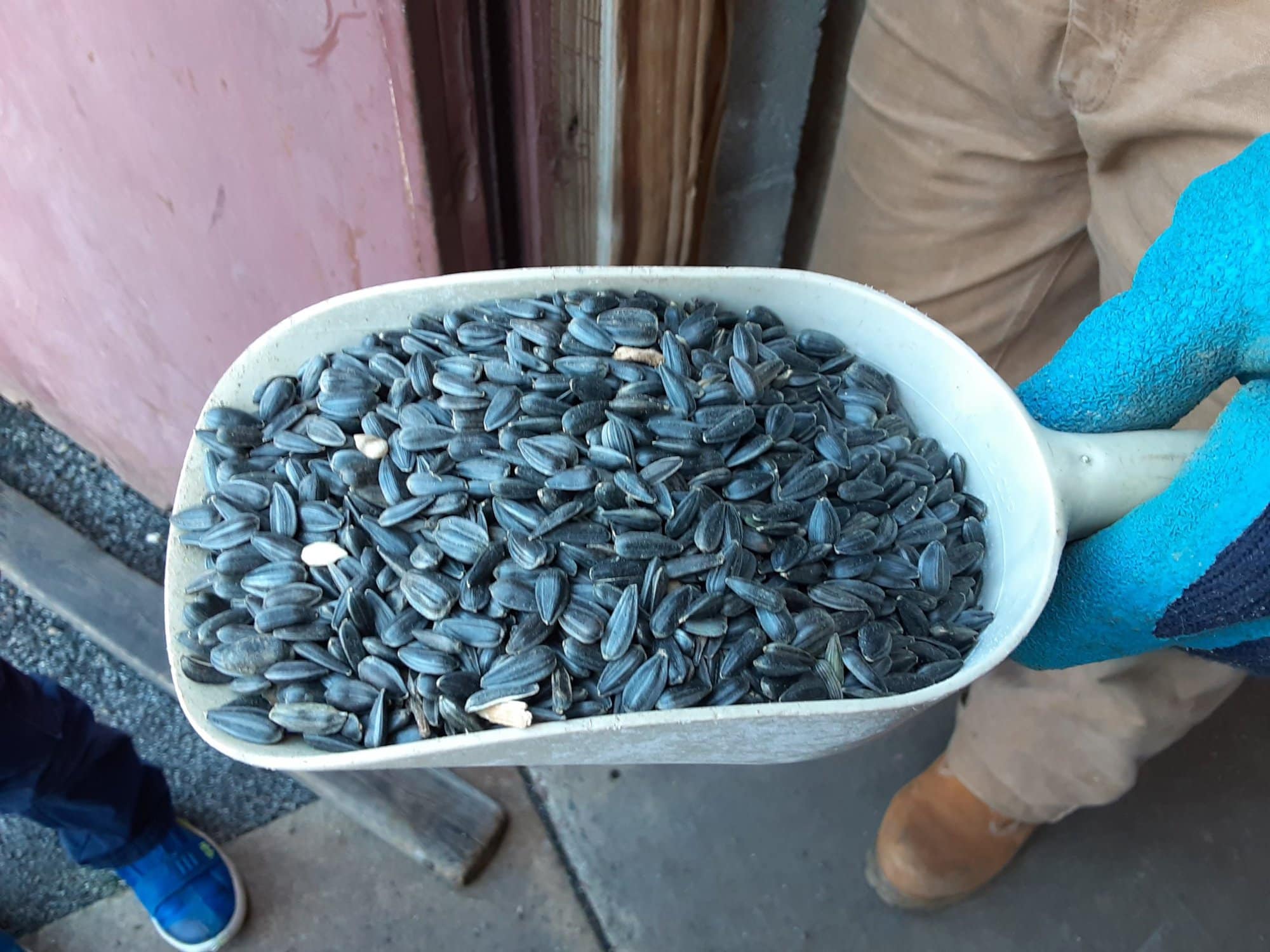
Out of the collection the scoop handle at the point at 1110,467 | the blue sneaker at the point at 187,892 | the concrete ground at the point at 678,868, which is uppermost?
the scoop handle at the point at 1110,467

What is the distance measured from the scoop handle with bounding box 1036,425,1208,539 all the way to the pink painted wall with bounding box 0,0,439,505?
571 millimetres

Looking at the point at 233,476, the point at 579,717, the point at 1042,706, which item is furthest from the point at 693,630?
the point at 1042,706

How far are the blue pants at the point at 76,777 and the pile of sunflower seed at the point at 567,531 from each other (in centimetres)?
45

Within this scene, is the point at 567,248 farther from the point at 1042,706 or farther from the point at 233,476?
the point at 1042,706

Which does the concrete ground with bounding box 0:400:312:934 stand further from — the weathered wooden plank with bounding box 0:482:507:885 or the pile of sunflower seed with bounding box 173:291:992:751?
the pile of sunflower seed with bounding box 173:291:992:751

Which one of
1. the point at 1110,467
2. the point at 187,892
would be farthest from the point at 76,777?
the point at 1110,467

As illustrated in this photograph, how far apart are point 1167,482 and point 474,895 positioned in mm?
1058

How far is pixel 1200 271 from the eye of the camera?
1.96 ft

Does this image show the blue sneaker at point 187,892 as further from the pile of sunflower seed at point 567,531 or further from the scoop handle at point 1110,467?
the scoop handle at point 1110,467

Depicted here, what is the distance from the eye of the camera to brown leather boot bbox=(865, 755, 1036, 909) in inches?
49.3

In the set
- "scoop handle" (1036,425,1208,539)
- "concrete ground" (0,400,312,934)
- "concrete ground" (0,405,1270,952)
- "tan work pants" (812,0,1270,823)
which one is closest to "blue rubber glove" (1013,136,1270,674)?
"scoop handle" (1036,425,1208,539)

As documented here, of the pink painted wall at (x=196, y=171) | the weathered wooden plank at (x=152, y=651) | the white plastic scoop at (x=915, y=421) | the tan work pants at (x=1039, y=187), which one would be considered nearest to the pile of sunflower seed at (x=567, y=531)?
the white plastic scoop at (x=915, y=421)

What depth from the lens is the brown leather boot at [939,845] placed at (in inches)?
49.3

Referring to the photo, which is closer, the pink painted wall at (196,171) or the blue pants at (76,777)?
the pink painted wall at (196,171)
